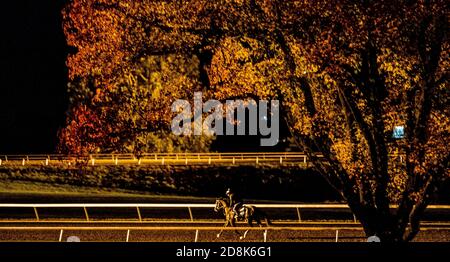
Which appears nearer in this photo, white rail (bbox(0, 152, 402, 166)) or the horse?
the horse

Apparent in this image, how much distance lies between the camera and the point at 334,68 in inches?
628

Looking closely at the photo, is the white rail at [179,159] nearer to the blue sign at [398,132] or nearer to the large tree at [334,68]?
the large tree at [334,68]

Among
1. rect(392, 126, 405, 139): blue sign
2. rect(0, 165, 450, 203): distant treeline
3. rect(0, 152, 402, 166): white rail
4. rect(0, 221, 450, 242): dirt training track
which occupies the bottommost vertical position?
rect(0, 221, 450, 242): dirt training track

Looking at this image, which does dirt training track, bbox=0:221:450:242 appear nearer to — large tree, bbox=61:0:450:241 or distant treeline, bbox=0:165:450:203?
large tree, bbox=61:0:450:241

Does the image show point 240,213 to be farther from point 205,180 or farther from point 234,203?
point 205,180

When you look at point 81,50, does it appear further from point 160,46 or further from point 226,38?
point 226,38

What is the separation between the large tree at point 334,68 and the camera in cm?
1570

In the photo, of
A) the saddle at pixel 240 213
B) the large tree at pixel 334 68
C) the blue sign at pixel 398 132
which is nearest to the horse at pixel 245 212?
the saddle at pixel 240 213

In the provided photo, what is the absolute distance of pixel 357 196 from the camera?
18109 mm

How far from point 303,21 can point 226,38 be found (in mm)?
2102

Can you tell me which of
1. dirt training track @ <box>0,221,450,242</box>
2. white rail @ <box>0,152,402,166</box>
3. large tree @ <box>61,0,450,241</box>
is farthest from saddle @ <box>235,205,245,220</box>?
white rail @ <box>0,152,402,166</box>

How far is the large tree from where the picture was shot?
15695 mm

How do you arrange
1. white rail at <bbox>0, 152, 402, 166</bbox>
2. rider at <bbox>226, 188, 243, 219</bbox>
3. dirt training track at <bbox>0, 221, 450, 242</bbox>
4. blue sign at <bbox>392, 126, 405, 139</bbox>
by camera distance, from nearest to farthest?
blue sign at <bbox>392, 126, 405, 139</bbox> → rider at <bbox>226, 188, 243, 219</bbox> → dirt training track at <bbox>0, 221, 450, 242</bbox> → white rail at <bbox>0, 152, 402, 166</bbox>

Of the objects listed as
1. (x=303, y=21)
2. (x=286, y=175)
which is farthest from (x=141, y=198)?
(x=303, y=21)
